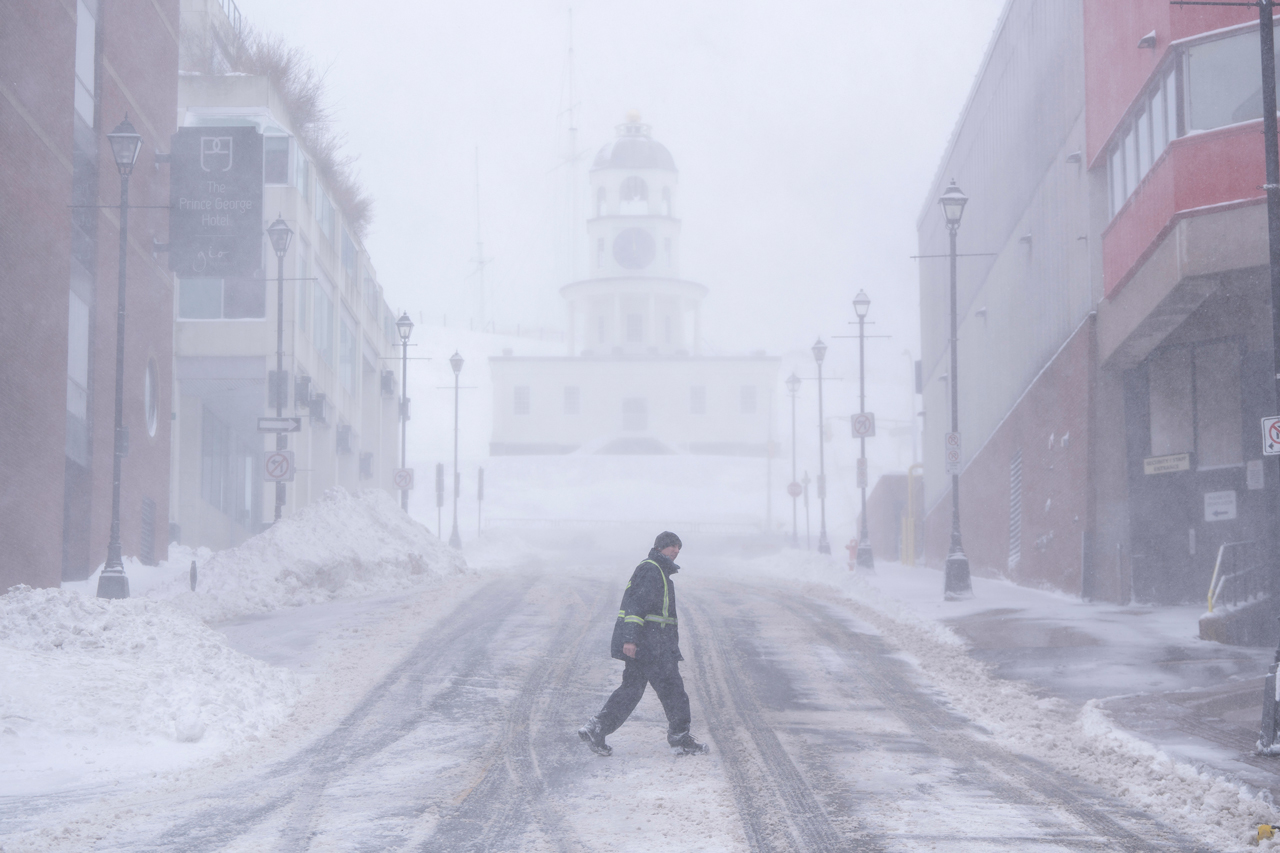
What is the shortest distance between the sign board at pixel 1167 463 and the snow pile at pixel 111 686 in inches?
570

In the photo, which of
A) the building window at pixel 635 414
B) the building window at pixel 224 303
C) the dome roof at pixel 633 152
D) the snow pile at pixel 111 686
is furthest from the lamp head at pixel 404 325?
the dome roof at pixel 633 152

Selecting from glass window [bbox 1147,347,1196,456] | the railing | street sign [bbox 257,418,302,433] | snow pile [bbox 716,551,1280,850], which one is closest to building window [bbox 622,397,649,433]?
street sign [bbox 257,418,302,433]

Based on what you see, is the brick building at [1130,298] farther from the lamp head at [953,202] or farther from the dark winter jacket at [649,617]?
the dark winter jacket at [649,617]

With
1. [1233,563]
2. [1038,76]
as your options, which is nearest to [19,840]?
[1233,563]

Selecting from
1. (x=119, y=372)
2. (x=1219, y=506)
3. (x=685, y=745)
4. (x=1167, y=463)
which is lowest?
(x=685, y=745)

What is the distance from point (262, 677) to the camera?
12945 millimetres

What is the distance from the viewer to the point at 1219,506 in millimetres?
19938

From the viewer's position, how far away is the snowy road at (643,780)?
24.2 feet

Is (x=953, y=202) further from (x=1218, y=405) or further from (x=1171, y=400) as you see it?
(x=1218, y=405)

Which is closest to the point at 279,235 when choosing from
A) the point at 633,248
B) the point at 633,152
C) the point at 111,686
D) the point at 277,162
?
the point at 277,162

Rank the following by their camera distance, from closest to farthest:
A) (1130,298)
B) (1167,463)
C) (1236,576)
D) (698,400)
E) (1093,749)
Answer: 1. (1093,749)
2. (1236,576)
3. (1130,298)
4. (1167,463)
5. (698,400)

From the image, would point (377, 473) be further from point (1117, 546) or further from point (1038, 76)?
point (1117, 546)

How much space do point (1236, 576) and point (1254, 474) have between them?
12.9 feet

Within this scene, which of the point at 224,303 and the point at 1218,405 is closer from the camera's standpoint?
the point at 1218,405
